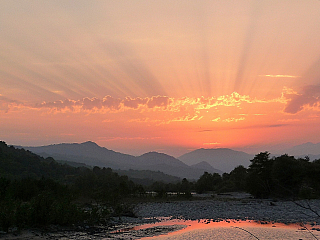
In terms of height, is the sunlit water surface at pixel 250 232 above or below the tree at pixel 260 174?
below

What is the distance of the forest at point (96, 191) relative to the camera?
71.9 ft

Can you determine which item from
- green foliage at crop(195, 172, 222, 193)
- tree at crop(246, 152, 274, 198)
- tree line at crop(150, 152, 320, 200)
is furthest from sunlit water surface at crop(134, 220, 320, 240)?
green foliage at crop(195, 172, 222, 193)

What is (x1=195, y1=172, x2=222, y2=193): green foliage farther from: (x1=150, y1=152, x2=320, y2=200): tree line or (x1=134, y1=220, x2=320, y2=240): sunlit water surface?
(x1=134, y1=220, x2=320, y2=240): sunlit water surface

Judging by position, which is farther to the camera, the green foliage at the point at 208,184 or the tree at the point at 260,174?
the green foliage at the point at 208,184

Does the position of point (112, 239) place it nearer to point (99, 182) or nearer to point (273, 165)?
point (273, 165)

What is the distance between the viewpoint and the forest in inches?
862

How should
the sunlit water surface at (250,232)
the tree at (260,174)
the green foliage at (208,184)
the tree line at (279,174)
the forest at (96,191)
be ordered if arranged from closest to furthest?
the sunlit water surface at (250,232) < the forest at (96,191) < the tree line at (279,174) < the tree at (260,174) < the green foliage at (208,184)

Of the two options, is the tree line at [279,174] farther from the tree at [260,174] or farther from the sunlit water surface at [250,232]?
the sunlit water surface at [250,232]

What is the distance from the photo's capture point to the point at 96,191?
57.3 metres

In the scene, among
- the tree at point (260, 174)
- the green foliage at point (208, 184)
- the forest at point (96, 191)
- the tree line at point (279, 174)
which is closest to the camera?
the forest at point (96, 191)

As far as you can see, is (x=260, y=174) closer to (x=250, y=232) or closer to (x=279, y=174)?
(x=279, y=174)

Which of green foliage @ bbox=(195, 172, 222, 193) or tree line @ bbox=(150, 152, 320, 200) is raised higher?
tree line @ bbox=(150, 152, 320, 200)

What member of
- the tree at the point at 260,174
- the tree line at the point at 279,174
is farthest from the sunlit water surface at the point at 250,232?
the tree at the point at 260,174

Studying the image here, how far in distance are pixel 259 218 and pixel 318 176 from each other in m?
27.2
